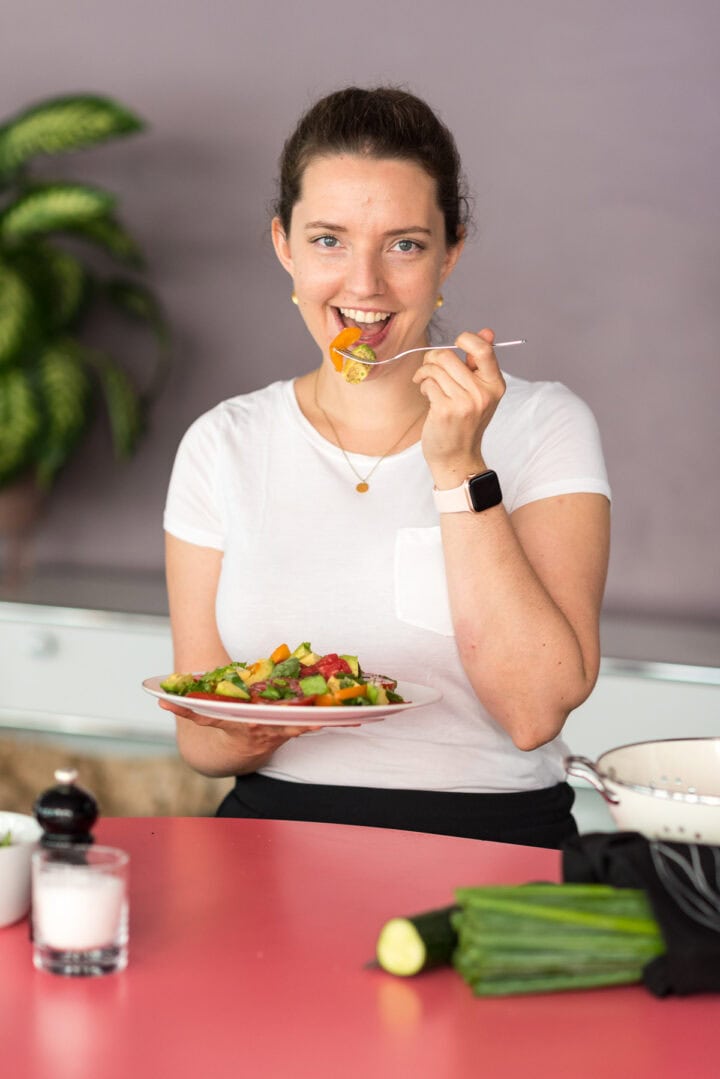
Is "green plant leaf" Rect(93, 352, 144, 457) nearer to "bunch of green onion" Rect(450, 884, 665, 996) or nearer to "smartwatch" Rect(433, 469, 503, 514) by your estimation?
"smartwatch" Rect(433, 469, 503, 514)

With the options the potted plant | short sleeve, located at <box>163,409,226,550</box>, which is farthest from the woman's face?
the potted plant

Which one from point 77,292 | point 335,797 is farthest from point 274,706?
point 77,292

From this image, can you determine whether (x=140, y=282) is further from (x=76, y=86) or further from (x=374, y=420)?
(x=374, y=420)

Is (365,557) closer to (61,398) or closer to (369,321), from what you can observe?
(369,321)

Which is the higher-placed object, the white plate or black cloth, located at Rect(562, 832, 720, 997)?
the white plate

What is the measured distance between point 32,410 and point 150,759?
0.91m

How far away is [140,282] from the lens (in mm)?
3748

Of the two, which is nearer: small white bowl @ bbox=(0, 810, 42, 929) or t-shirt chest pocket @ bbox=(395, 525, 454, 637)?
small white bowl @ bbox=(0, 810, 42, 929)

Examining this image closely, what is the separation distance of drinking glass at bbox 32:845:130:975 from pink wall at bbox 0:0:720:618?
2465 millimetres

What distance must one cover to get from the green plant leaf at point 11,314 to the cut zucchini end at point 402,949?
2.62 m

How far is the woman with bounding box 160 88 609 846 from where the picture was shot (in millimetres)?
1623

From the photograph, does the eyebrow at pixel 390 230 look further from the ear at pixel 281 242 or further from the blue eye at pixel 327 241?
the ear at pixel 281 242

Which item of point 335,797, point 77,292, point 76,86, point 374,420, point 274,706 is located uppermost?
point 76,86

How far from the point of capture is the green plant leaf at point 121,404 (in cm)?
343
